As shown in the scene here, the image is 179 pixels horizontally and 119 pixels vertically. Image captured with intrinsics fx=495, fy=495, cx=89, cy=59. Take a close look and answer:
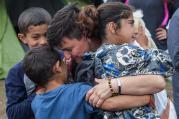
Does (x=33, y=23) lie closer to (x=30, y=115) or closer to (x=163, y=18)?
(x=30, y=115)

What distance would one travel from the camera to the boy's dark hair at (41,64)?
2367 millimetres

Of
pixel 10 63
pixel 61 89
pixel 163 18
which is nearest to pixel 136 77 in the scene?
pixel 61 89

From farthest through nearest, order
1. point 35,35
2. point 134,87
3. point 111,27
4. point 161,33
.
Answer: point 161,33
point 35,35
point 111,27
point 134,87

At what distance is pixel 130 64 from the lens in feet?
7.32

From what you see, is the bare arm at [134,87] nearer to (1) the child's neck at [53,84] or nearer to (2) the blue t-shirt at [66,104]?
(2) the blue t-shirt at [66,104]

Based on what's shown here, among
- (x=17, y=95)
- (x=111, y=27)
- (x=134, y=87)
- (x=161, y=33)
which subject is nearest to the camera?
(x=134, y=87)

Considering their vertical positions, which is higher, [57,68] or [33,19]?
[33,19]

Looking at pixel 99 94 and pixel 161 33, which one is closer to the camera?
pixel 99 94

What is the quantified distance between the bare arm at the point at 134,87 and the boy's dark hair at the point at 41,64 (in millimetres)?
263

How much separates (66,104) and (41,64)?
0.76ft

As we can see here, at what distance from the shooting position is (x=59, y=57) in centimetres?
241

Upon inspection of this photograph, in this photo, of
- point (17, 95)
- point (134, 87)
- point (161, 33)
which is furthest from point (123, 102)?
point (161, 33)

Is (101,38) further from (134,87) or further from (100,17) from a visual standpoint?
(134,87)

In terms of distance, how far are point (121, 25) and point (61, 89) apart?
1.38 ft
